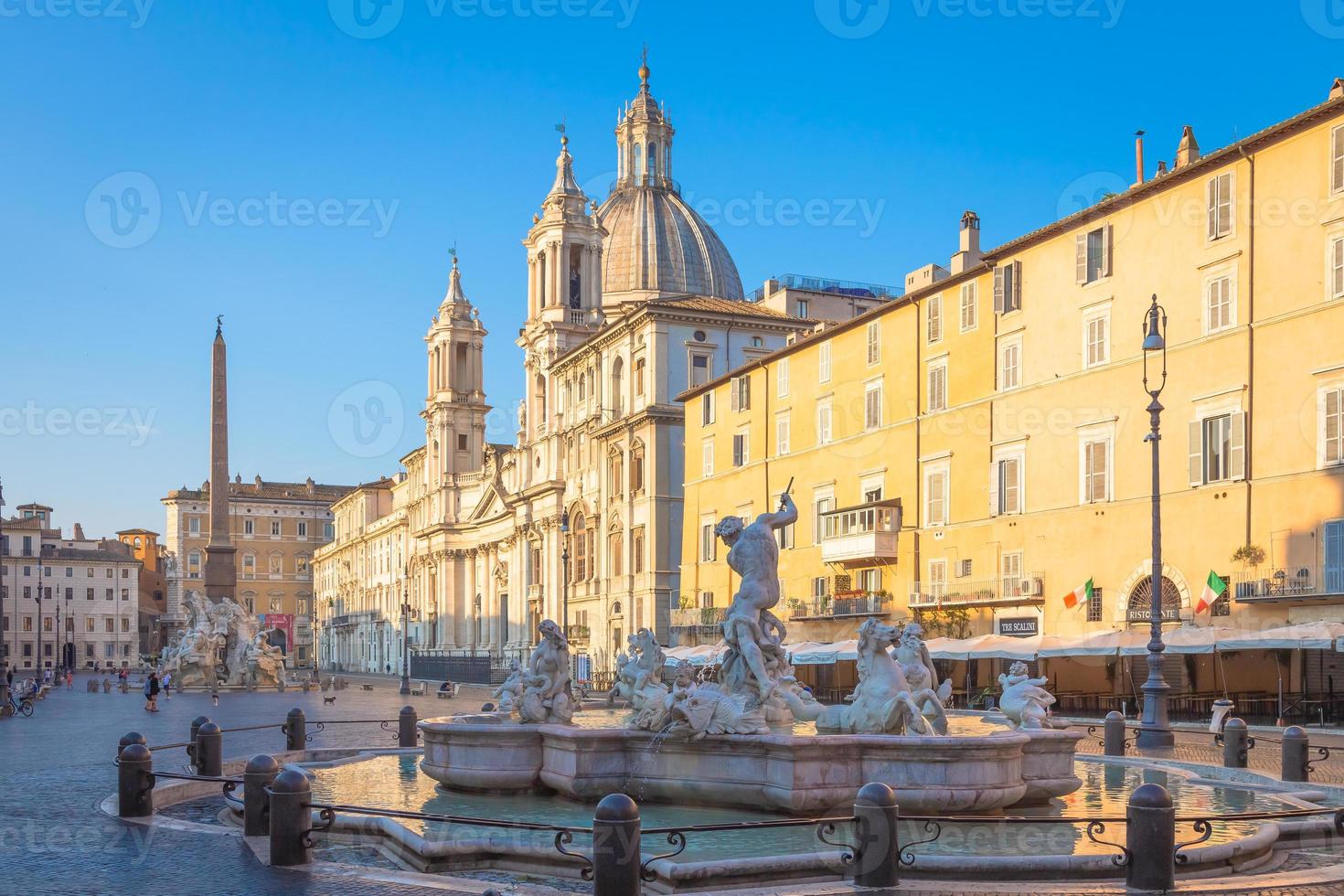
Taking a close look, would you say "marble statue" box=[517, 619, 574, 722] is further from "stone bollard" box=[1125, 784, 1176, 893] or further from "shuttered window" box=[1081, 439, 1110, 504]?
"shuttered window" box=[1081, 439, 1110, 504]

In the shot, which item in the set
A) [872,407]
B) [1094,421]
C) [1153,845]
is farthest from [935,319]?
[1153,845]

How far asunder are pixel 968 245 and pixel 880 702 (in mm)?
34615

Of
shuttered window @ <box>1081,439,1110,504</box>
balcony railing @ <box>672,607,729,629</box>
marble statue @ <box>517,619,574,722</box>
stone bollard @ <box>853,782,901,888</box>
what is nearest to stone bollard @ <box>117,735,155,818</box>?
marble statue @ <box>517,619,574,722</box>

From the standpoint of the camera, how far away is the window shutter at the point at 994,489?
39.2 meters

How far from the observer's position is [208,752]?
16297 millimetres

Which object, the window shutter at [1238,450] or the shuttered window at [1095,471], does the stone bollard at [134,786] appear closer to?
the window shutter at [1238,450]

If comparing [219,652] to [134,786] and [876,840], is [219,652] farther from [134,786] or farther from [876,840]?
[876,840]

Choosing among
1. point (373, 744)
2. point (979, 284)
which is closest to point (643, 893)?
point (373, 744)

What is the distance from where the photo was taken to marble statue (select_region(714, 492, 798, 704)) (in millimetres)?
14641

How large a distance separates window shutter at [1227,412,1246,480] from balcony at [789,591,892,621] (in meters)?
14.4

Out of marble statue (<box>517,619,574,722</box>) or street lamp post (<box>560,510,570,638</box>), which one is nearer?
marble statue (<box>517,619,574,722</box>)

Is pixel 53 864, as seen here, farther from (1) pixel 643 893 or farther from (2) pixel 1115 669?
(2) pixel 1115 669

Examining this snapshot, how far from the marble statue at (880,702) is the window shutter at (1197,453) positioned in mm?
20323

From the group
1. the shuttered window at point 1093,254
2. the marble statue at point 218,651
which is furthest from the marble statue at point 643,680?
the marble statue at point 218,651
